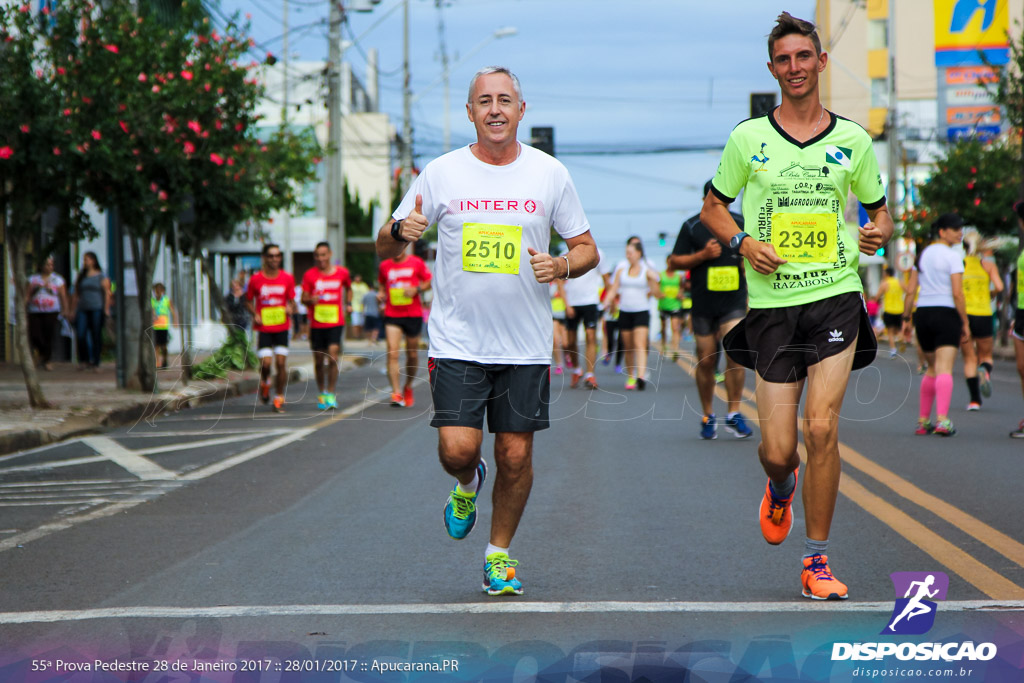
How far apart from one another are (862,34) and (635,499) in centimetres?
6008

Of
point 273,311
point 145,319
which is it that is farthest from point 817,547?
point 145,319

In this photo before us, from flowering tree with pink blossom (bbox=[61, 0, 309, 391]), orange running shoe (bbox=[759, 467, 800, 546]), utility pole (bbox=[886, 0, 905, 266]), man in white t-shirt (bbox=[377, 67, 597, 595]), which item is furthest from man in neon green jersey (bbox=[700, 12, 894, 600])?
utility pole (bbox=[886, 0, 905, 266])

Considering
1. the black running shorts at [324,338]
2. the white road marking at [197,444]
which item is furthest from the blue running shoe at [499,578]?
the black running shorts at [324,338]

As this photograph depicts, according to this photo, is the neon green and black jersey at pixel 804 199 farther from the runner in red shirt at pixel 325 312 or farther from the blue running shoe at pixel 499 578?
the runner in red shirt at pixel 325 312

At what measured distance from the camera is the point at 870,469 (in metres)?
9.23

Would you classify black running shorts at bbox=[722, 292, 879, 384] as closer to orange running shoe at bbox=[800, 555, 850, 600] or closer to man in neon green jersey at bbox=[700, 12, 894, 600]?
man in neon green jersey at bbox=[700, 12, 894, 600]

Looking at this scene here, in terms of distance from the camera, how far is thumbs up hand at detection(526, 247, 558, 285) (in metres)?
5.02

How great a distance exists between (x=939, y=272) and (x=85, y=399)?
9.45m

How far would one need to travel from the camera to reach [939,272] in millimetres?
11336

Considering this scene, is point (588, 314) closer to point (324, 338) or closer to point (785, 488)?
point (324, 338)

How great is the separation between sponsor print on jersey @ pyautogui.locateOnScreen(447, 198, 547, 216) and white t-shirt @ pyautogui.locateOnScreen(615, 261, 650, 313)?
37.6ft

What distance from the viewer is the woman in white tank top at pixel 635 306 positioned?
16.7m

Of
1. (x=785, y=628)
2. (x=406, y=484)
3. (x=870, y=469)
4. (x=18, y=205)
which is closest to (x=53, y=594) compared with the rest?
(x=785, y=628)

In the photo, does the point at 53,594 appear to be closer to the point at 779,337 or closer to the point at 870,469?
the point at 779,337
